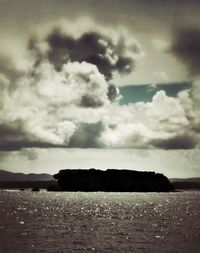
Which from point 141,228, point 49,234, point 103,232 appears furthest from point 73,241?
point 141,228

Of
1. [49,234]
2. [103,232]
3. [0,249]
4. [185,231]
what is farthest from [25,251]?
[185,231]

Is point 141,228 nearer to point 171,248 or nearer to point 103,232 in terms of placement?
point 103,232

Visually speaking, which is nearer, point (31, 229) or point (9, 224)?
point (31, 229)

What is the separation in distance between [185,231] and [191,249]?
1825 cm

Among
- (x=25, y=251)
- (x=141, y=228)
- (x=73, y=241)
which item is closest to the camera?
(x=25, y=251)

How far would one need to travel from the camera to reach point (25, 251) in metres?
48.6

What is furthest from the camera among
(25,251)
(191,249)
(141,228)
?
(141,228)

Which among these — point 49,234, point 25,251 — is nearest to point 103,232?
point 49,234

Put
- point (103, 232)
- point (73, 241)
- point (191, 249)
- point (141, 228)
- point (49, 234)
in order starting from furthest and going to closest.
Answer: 1. point (141, 228)
2. point (103, 232)
3. point (49, 234)
4. point (73, 241)
5. point (191, 249)

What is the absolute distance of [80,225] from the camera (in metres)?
77.8

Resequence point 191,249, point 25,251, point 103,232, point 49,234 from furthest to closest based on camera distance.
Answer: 1. point 103,232
2. point 49,234
3. point 191,249
4. point 25,251

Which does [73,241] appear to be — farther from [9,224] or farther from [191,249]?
[9,224]

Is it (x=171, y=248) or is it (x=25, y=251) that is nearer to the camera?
(x=25, y=251)

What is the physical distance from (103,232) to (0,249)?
20382 millimetres
